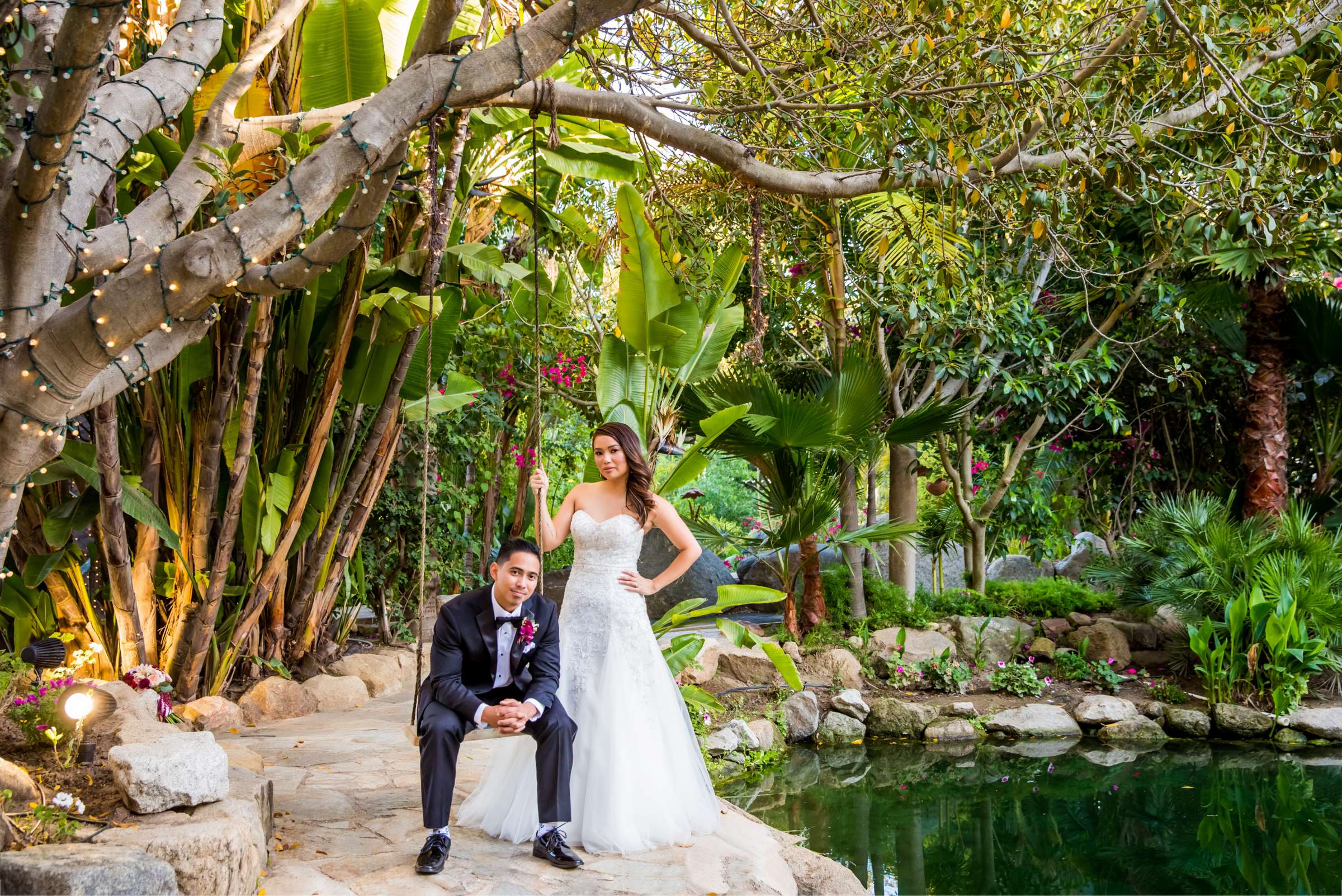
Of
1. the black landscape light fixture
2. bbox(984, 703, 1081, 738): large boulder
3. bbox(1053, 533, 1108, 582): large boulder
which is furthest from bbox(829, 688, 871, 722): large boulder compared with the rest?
Result: the black landscape light fixture

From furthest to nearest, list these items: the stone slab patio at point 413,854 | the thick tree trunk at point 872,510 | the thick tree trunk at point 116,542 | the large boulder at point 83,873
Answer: the thick tree trunk at point 872,510
the thick tree trunk at point 116,542
the stone slab patio at point 413,854
the large boulder at point 83,873

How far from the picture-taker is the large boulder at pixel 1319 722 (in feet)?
23.0

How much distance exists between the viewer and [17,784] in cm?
305

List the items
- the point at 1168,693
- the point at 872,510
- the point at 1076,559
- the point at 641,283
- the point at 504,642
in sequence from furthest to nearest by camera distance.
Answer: the point at 1076,559, the point at 872,510, the point at 1168,693, the point at 641,283, the point at 504,642

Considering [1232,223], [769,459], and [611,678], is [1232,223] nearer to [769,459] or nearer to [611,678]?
[611,678]

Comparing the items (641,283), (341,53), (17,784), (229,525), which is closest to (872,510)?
(641,283)

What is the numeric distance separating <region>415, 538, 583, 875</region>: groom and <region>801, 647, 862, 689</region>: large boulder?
4.52 m

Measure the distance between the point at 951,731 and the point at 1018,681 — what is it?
38.8 inches

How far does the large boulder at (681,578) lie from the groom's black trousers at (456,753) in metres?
6.78

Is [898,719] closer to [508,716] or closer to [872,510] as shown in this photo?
[872,510]

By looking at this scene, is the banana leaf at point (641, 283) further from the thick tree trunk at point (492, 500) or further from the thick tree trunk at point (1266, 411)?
the thick tree trunk at point (1266, 411)

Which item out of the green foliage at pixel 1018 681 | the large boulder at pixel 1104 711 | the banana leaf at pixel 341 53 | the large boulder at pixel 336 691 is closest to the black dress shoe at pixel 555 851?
the large boulder at pixel 336 691

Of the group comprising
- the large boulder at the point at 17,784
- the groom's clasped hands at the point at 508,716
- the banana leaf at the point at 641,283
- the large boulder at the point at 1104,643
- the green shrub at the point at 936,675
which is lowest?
the green shrub at the point at 936,675

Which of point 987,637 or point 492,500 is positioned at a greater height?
point 492,500
